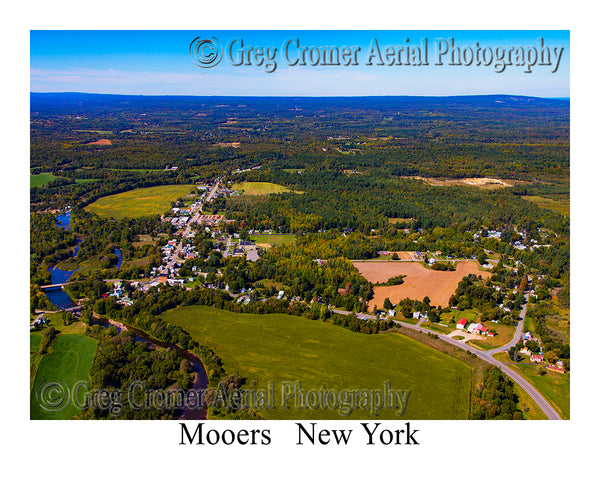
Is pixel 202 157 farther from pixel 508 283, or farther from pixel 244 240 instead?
pixel 508 283

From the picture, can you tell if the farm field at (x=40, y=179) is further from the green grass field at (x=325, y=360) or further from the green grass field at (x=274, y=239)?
the green grass field at (x=325, y=360)

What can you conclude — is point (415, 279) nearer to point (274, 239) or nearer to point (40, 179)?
point (274, 239)

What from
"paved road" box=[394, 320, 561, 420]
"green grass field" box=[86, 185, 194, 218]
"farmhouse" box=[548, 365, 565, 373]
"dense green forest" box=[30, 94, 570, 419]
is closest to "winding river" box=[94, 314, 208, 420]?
"dense green forest" box=[30, 94, 570, 419]

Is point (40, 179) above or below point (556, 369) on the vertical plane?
above

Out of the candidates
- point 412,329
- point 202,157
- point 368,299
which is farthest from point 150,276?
point 202,157

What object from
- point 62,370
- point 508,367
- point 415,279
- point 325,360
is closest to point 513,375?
point 508,367

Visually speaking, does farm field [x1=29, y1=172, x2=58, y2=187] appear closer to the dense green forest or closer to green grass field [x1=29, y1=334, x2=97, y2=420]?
the dense green forest
